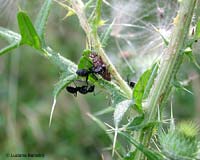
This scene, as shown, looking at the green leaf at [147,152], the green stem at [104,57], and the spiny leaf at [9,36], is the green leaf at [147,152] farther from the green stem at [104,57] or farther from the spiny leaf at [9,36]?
the spiny leaf at [9,36]

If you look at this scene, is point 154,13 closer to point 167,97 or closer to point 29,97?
point 167,97

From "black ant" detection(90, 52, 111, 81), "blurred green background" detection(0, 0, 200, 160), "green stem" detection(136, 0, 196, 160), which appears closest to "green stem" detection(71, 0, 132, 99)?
"black ant" detection(90, 52, 111, 81)

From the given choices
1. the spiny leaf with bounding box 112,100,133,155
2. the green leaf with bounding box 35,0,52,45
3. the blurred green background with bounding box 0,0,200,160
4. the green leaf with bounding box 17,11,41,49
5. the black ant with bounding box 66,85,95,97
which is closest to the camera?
the spiny leaf with bounding box 112,100,133,155

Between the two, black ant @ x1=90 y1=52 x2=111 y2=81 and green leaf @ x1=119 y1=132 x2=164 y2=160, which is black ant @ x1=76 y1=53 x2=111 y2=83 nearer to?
black ant @ x1=90 y1=52 x2=111 y2=81

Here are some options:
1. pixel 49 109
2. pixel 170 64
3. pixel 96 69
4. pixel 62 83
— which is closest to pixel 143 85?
pixel 170 64

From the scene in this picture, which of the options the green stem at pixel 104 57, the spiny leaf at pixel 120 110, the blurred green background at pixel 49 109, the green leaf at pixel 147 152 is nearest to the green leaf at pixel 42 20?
the green stem at pixel 104 57

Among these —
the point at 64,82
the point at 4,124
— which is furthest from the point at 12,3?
the point at 4,124
